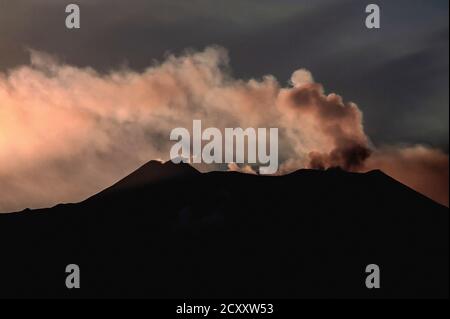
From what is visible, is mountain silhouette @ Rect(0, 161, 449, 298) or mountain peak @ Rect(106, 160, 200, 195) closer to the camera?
mountain silhouette @ Rect(0, 161, 449, 298)

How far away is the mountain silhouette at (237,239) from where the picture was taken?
126688 mm

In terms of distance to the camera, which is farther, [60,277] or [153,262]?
[60,277]

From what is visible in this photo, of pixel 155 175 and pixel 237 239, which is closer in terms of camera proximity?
pixel 237 239

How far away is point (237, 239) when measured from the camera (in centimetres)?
13975

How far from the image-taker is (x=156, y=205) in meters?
157

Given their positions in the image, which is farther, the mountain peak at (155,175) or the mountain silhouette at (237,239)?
the mountain peak at (155,175)

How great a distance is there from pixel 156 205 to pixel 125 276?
33.6 meters

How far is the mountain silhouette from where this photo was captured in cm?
12669
